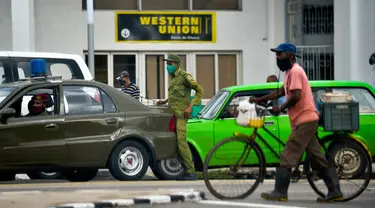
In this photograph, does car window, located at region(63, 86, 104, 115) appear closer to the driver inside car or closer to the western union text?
the driver inside car

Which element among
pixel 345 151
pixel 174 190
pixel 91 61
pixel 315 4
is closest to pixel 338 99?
pixel 345 151

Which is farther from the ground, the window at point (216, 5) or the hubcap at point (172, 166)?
the window at point (216, 5)

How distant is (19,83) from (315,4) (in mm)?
13645

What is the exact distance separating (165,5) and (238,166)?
16304mm

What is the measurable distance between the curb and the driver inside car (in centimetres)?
325

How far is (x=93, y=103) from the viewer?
1353 cm

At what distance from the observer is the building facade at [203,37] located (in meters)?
25.3

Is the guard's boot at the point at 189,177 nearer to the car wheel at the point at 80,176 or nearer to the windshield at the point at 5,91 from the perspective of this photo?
the car wheel at the point at 80,176

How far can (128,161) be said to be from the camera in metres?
13.5

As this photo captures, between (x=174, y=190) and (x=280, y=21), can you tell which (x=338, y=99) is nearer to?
(x=174, y=190)

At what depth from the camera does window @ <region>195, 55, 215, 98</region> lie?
26469mm

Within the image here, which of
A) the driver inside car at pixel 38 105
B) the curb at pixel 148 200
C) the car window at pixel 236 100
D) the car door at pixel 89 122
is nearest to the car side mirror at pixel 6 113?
the driver inside car at pixel 38 105

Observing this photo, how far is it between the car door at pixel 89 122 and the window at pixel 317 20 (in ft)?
42.6

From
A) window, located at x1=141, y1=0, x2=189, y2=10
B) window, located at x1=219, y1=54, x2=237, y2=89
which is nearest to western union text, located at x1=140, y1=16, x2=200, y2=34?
window, located at x1=141, y1=0, x2=189, y2=10
